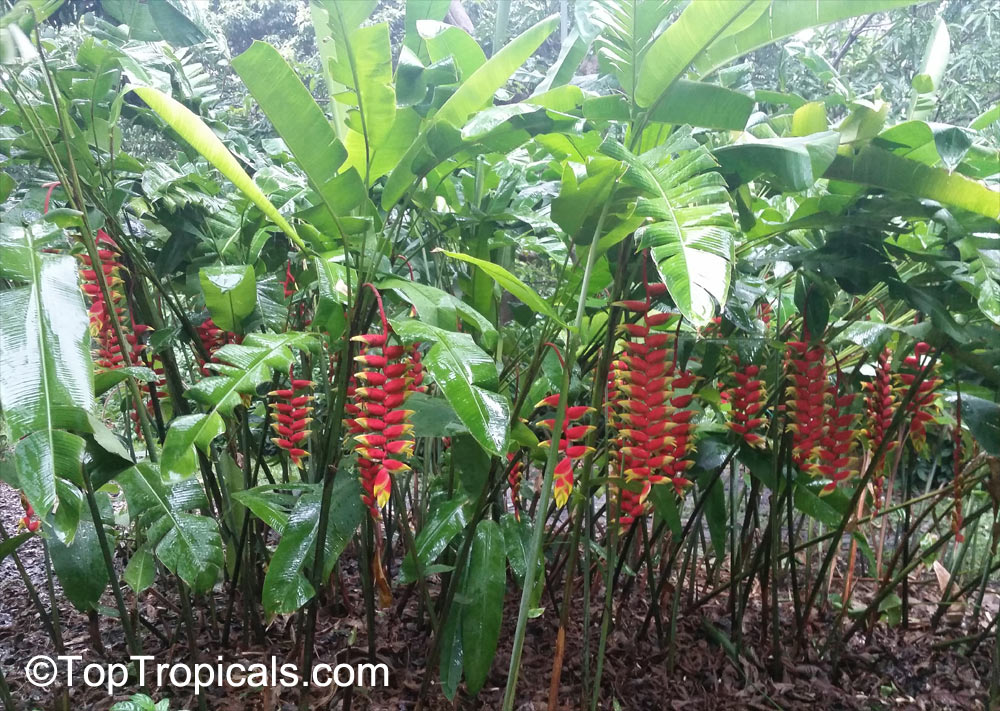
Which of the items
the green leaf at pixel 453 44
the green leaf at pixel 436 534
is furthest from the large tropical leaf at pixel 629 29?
the green leaf at pixel 436 534

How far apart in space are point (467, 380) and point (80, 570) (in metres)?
0.92

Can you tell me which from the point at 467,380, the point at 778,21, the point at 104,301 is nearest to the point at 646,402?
the point at 467,380

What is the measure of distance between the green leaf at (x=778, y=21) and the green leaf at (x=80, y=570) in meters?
1.36

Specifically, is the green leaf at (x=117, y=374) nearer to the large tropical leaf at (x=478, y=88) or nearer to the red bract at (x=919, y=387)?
the large tropical leaf at (x=478, y=88)

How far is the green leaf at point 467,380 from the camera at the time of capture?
0.82m

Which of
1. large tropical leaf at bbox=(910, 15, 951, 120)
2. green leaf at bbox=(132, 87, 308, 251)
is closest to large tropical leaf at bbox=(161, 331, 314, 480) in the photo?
green leaf at bbox=(132, 87, 308, 251)

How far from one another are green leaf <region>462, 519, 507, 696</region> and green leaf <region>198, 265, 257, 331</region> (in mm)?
620

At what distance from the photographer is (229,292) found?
1183 mm

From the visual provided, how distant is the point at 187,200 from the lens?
4.50 ft

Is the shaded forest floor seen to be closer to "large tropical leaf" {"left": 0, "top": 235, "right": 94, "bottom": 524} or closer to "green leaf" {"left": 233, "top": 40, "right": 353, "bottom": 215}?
"large tropical leaf" {"left": 0, "top": 235, "right": 94, "bottom": 524}

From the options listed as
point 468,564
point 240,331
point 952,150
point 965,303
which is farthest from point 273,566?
point 965,303

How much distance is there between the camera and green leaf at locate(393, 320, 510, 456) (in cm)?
82

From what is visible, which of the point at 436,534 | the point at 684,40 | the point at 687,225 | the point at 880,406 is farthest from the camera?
the point at 880,406

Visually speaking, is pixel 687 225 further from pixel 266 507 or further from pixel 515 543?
pixel 266 507
